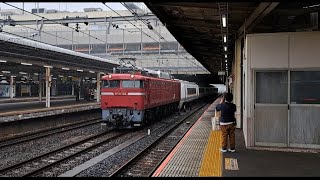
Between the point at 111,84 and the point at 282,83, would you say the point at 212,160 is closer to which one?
the point at 282,83

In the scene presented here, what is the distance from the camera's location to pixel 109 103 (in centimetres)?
1838

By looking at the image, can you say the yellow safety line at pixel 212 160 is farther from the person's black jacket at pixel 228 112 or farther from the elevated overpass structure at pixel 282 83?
the elevated overpass structure at pixel 282 83

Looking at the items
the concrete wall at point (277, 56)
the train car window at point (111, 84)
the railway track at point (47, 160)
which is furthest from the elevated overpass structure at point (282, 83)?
the train car window at point (111, 84)

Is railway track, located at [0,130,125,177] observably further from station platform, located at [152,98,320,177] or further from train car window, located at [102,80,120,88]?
train car window, located at [102,80,120,88]

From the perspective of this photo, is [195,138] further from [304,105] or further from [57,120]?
[57,120]

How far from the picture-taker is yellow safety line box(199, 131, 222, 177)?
7.65m

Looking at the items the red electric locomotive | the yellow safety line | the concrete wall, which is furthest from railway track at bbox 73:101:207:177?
the concrete wall

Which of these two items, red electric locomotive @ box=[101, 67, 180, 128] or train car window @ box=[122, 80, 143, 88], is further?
train car window @ box=[122, 80, 143, 88]

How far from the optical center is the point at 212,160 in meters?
8.98

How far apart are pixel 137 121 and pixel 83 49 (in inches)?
1407

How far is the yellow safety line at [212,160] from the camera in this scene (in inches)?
301

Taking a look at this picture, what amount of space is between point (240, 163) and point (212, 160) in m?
1.12

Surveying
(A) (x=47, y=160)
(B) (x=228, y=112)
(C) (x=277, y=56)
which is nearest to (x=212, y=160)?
(B) (x=228, y=112)

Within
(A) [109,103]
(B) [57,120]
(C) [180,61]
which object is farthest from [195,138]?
(C) [180,61]
